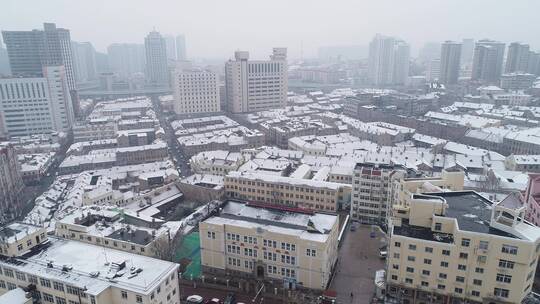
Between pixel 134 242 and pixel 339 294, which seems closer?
pixel 339 294

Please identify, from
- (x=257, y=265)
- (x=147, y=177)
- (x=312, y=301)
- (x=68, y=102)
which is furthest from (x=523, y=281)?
(x=68, y=102)

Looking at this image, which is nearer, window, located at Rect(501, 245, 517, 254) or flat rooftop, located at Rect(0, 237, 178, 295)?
flat rooftop, located at Rect(0, 237, 178, 295)

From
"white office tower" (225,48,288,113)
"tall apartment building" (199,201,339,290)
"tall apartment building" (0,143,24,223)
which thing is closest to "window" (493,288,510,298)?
"tall apartment building" (199,201,339,290)

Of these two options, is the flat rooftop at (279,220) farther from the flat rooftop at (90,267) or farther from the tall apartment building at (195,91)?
the tall apartment building at (195,91)

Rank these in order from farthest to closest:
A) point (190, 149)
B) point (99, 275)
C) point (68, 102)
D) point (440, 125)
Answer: point (68, 102)
point (440, 125)
point (190, 149)
point (99, 275)

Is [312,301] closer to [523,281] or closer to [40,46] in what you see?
[523,281]

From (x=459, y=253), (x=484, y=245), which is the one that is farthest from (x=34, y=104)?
(x=484, y=245)

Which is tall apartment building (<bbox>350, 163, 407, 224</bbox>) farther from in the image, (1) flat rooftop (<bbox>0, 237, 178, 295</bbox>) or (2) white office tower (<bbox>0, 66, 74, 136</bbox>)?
(2) white office tower (<bbox>0, 66, 74, 136</bbox>)
